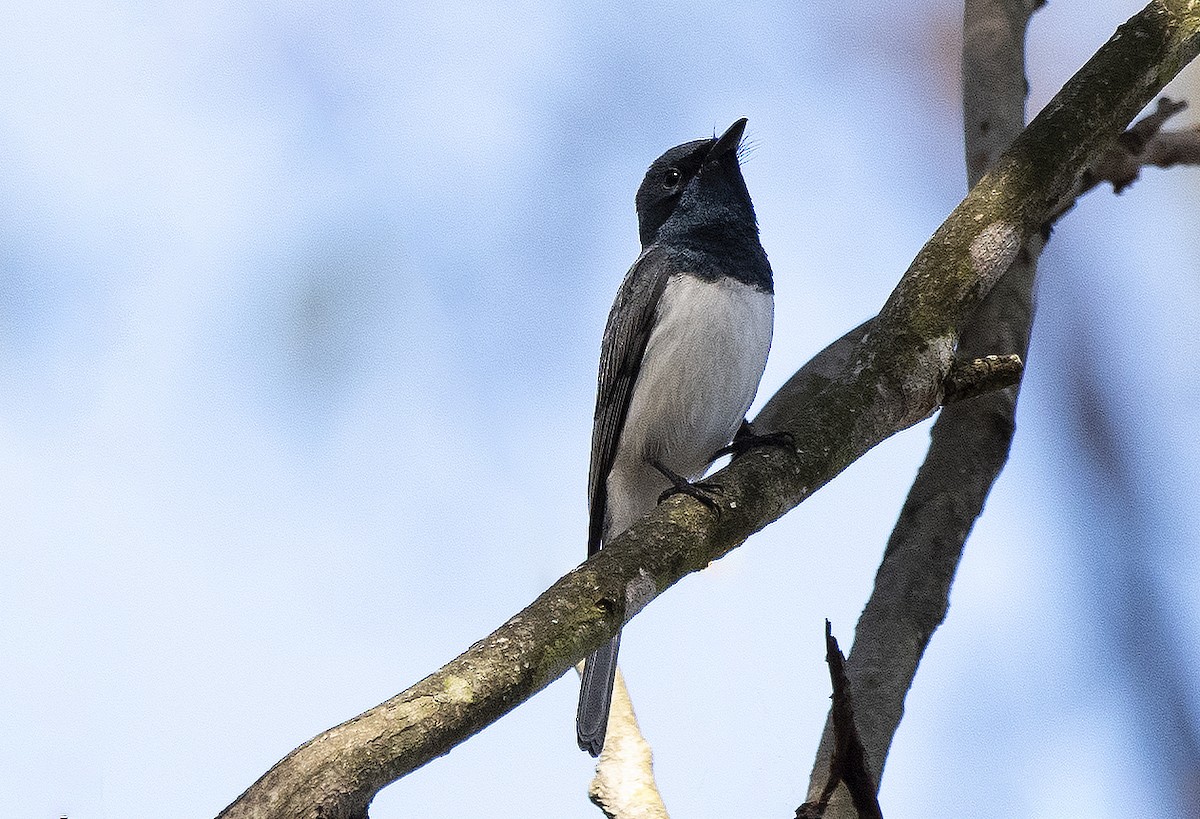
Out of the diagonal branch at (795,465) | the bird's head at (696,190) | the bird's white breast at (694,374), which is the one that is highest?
the bird's head at (696,190)

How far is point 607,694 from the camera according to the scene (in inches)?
170

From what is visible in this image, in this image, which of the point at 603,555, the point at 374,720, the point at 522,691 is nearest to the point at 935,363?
the point at 603,555

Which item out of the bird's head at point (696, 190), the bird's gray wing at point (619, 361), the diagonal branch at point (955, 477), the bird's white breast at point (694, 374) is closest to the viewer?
the diagonal branch at point (955, 477)

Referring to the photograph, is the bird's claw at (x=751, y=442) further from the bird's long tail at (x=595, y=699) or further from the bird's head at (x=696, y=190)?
the bird's head at (x=696, y=190)

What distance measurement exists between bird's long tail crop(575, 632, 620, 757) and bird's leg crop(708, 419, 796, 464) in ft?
2.40

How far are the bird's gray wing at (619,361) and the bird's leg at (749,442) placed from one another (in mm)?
401

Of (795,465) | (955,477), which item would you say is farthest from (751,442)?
(955,477)

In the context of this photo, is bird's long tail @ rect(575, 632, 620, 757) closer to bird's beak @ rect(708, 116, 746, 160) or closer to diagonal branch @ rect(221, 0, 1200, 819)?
diagonal branch @ rect(221, 0, 1200, 819)

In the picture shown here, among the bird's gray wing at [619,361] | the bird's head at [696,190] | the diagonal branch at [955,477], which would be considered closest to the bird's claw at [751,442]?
the bird's gray wing at [619,361]

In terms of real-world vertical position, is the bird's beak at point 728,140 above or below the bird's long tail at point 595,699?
above

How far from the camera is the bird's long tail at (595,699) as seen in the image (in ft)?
13.9

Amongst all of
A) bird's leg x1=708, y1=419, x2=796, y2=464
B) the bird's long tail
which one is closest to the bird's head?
bird's leg x1=708, y1=419, x2=796, y2=464

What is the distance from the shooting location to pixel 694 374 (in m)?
5.00

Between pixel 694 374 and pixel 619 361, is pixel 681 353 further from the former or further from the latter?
pixel 619 361
